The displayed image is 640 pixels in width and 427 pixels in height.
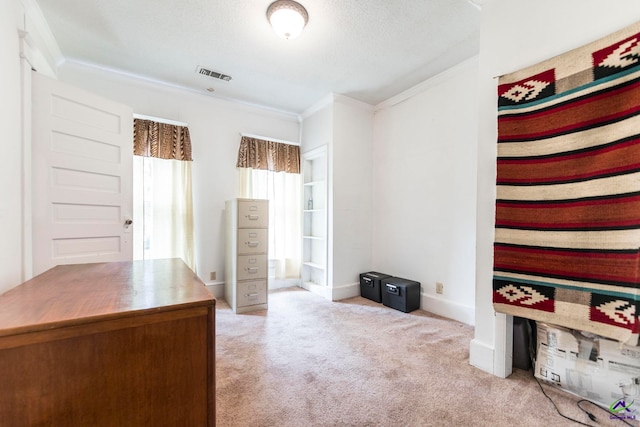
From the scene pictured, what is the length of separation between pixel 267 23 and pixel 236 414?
8.29ft

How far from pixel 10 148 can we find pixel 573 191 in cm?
307

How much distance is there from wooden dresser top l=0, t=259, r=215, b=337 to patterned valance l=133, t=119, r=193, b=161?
192 centimetres

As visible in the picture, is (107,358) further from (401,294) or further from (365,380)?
(401,294)

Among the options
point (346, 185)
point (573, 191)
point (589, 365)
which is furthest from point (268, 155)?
point (589, 365)

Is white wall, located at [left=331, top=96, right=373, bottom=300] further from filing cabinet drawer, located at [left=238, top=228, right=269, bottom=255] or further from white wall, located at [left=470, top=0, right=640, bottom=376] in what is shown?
white wall, located at [left=470, top=0, right=640, bottom=376]

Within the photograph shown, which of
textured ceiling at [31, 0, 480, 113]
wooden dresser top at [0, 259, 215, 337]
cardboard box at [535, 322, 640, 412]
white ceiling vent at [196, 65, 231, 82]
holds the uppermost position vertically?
textured ceiling at [31, 0, 480, 113]

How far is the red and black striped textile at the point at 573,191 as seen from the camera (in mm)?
1212

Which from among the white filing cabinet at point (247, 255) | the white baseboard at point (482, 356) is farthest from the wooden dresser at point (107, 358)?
the white filing cabinet at point (247, 255)

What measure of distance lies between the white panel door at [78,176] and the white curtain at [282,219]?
1.48m

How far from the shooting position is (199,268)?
3.18 m

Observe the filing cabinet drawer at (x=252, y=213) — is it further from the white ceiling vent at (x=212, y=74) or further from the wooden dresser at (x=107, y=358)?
the wooden dresser at (x=107, y=358)

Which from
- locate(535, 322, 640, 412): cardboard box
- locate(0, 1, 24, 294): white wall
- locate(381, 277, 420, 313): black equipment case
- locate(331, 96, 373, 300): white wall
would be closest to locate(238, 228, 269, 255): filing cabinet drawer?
locate(331, 96, 373, 300): white wall

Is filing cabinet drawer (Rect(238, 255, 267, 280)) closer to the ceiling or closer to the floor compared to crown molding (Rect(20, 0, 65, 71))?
closer to the floor

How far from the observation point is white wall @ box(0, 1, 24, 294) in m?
1.45
